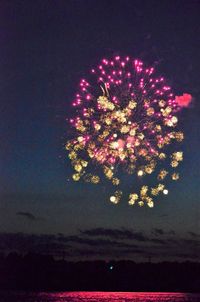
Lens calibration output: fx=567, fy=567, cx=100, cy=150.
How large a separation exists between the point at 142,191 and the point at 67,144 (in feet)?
14.5

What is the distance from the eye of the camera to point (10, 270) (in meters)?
169

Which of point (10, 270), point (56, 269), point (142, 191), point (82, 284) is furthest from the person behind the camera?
point (82, 284)

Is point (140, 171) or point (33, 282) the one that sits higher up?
point (33, 282)

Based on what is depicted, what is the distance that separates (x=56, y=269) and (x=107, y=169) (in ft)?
529

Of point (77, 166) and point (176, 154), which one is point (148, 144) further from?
point (77, 166)

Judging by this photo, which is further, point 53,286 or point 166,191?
point 53,286

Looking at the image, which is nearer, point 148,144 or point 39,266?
point 148,144

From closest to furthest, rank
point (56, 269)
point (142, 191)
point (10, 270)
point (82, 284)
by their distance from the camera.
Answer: point (142, 191) → point (10, 270) → point (56, 269) → point (82, 284)

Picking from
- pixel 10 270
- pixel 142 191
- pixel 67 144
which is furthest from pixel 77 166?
pixel 10 270

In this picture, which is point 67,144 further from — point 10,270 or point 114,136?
point 10,270

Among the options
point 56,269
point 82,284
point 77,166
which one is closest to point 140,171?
point 77,166

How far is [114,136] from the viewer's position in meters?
27.3

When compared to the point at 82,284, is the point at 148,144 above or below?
below

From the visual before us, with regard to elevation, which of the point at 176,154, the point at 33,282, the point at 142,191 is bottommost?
the point at 142,191
